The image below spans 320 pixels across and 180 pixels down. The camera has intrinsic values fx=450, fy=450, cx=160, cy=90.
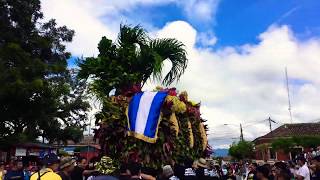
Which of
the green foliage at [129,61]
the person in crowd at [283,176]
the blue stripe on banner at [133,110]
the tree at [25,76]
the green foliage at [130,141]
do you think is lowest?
the person in crowd at [283,176]

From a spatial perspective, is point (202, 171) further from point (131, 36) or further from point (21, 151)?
point (21, 151)

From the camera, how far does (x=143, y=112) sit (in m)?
8.16

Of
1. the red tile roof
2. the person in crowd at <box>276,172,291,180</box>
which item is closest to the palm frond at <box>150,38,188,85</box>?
the person in crowd at <box>276,172,291,180</box>

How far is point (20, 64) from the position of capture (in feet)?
78.6

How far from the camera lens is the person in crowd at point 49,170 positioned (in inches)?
193

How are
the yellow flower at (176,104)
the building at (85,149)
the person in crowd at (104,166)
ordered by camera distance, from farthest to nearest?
the building at (85,149) → the yellow flower at (176,104) → the person in crowd at (104,166)

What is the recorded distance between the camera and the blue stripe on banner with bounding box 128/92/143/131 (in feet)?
26.8

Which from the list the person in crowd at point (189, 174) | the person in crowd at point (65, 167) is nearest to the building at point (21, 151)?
the person in crowd at point (189, 174)

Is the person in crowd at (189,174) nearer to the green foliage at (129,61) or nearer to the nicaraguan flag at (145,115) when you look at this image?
the nicaraguan flag at (145,115)

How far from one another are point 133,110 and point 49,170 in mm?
3322

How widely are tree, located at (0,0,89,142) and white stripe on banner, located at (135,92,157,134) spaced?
15.6m

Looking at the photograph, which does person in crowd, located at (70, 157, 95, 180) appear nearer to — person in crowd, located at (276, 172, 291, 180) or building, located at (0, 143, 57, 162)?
person in crowd, located at (276, 172, 291, 180)

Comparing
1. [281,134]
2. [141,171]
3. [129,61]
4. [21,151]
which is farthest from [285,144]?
[141,171]

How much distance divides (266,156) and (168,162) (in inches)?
2119
